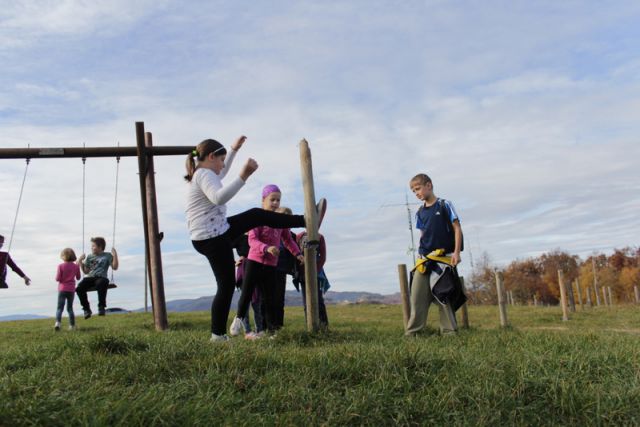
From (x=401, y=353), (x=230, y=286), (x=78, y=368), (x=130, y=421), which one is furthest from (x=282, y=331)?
(x=130, y=421)

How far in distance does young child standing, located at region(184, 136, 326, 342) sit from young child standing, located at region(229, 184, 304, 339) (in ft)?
3.06

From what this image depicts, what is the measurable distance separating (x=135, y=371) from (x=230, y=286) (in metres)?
2.07

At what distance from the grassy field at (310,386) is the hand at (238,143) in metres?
2.41

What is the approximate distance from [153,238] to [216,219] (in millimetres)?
5216

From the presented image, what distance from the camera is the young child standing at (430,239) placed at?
23.4 feet

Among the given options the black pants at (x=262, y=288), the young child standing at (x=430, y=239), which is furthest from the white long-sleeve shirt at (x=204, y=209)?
the young child standing at (x=430, y=239)

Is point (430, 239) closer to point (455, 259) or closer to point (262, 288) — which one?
point (455, 259)

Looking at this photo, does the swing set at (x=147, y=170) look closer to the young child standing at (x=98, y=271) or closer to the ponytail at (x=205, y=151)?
the young child standing at (x=98, y=271)

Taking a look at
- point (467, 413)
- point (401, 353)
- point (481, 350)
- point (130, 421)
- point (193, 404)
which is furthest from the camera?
point (481, 350)

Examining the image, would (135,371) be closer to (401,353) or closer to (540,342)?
(401,353)

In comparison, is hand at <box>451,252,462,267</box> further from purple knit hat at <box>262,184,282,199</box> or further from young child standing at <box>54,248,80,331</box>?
young child standing at <box>54,248,80,331</box>

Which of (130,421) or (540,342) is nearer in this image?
(130,421)

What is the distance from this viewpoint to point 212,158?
229 inches

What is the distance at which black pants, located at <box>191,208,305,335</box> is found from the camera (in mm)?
5629
